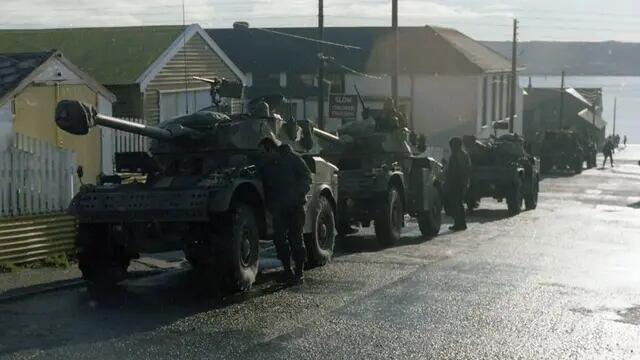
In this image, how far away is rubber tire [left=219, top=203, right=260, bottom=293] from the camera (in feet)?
35.4

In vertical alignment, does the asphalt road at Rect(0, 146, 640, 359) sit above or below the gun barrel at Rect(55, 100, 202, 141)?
below

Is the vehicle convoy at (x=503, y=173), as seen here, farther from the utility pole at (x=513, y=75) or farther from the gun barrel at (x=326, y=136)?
the utility pole at (x=513, y=75)

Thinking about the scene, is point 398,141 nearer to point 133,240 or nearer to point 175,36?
point 133,240

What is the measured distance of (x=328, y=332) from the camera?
8.98 metres

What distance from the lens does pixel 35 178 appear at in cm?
1390

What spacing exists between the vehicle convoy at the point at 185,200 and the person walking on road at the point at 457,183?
7168 millimetres

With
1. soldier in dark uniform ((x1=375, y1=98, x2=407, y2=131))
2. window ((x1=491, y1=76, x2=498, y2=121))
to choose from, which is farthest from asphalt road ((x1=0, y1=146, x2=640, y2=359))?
window ((x1=491, y1=76, x2=498, y2=121))

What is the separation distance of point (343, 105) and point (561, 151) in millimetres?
24642

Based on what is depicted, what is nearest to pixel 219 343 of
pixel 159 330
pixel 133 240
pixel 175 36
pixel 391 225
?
pixel 159 330

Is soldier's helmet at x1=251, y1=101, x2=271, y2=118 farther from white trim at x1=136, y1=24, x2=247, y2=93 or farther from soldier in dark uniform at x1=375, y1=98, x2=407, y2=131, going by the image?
white trim at x1=136, y1=24, x2=247, y2=93

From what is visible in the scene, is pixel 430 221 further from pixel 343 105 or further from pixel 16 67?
pixel 343 105

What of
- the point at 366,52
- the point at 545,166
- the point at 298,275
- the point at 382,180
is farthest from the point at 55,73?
the point at 545,166

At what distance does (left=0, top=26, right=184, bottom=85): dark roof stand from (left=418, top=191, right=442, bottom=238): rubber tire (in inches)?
421

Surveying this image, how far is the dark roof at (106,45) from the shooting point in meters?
27.0
